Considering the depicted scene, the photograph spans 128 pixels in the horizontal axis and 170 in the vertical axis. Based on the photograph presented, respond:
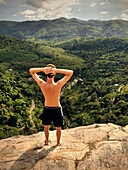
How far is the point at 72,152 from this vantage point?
253 inches

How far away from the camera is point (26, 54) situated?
484ft

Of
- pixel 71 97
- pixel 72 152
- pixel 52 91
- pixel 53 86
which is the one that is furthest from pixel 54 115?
pixel 71 97

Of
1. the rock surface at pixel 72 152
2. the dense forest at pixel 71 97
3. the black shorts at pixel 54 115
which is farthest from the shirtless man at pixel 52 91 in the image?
the dense forest at pixel 71 97

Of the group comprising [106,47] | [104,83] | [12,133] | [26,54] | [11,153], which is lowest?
[12,133]

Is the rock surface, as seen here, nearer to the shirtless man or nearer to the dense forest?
the shirtless man

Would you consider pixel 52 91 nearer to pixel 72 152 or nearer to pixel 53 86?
pixel 53 86

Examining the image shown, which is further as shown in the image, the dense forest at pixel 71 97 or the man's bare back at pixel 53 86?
the dense forest at pixel 71 97

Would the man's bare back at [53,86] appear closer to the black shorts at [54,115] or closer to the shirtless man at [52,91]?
the shirtless man at [52,91]

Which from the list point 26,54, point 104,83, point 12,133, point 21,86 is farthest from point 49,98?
point 26,54

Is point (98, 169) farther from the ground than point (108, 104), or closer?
farther from the ground

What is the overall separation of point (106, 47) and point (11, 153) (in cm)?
19680

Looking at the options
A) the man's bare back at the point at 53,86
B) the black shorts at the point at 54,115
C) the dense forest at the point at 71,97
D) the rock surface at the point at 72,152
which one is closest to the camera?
the rock surface at the point at 72,152

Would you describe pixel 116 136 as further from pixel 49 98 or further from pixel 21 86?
pixel 21 86

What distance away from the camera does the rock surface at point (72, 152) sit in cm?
561
